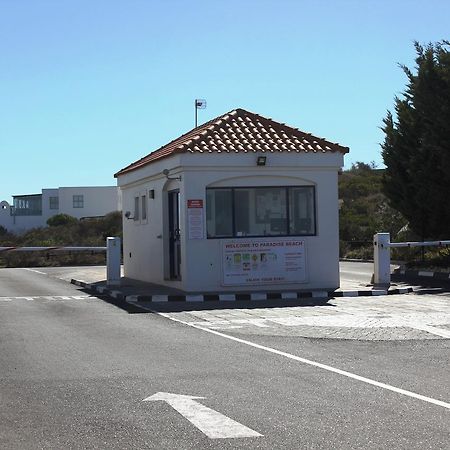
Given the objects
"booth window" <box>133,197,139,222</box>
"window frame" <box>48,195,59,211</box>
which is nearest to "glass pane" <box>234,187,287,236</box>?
"booth window" <box>133,197,139,222</box>

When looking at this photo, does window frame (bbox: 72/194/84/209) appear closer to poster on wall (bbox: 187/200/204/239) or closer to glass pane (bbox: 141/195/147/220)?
glass pane (bbox: 141/195/147/220)

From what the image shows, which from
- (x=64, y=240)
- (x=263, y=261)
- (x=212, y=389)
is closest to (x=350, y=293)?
(x=263, y=261)

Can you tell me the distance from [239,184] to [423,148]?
8.93 m

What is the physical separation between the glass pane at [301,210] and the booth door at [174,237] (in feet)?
10.8

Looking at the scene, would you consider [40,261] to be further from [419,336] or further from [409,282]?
[419,336]

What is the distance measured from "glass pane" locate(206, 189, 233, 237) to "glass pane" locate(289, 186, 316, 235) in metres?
1.61

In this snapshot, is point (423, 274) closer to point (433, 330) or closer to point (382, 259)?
point (382, 259)

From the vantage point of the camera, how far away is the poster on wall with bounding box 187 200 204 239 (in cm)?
1914

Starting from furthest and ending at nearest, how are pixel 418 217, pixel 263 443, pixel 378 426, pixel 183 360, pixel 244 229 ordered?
pixel 418 217 < pixel 244 229 < pixel 183 360 < pixel 378 426 < pixel 263 443

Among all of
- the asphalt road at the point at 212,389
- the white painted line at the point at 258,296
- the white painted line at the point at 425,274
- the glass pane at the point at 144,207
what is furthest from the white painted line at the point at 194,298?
the white painted line at the point at 425,274

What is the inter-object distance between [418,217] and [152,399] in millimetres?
21815

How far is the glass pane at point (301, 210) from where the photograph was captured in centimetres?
2003

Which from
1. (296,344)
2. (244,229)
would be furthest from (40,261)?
(296,344)

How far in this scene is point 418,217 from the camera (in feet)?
92.3
